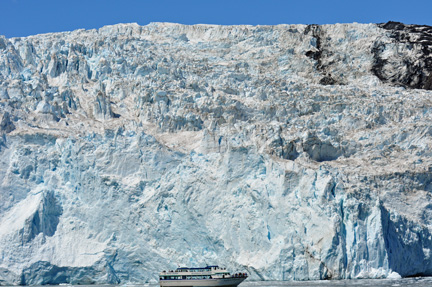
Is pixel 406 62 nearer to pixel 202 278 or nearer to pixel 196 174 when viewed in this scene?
pixel 196 174

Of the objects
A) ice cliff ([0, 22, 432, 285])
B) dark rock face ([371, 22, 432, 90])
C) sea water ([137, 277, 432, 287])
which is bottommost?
sea water ([137, 277, 432, 287])

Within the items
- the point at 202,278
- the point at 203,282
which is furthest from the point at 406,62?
the point at 203,282

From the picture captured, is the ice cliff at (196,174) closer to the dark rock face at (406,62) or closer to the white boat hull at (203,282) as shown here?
the white boat hull at (203,282)

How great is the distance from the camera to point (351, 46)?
190ft

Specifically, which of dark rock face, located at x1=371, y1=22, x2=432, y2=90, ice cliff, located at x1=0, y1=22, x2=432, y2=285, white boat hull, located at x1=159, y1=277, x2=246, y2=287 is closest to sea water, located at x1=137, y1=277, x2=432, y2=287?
white boat hull, located at x1=159, y1=277, x2=246, y2=287

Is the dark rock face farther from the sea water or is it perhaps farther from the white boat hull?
the white boat hull

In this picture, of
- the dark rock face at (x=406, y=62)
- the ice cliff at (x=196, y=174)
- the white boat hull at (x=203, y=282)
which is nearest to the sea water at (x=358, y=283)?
the white boat hull at (x=203, y=282)

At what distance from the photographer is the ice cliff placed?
3481 centimetres

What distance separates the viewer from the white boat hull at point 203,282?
3278cm

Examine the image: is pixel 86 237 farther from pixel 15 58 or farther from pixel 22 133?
pixel 15 58

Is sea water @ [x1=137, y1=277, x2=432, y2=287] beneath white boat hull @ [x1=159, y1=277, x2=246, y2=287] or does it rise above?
beneath

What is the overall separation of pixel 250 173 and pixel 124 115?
36.8ft

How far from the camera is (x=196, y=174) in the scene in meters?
37.3

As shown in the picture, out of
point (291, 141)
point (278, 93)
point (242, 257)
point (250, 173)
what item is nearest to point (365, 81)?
point (278, 93)
